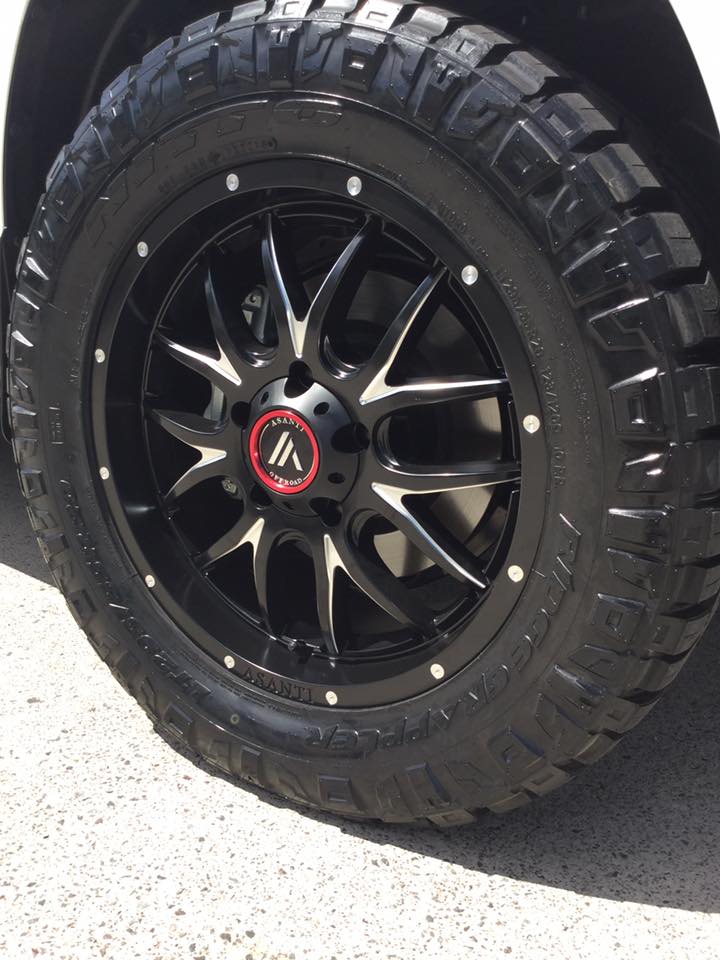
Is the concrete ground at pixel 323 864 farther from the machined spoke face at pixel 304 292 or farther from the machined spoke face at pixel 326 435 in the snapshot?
the machined spoke face at pixel 304 292

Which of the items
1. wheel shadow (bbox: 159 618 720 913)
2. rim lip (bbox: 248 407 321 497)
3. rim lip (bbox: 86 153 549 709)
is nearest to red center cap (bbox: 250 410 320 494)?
rim lip (bbox: 248 407 321 497)

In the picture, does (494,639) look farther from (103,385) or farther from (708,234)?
(103,385)

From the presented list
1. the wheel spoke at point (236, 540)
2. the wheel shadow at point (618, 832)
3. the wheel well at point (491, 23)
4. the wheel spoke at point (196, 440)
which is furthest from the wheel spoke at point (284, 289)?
the wheel shadow at point (618, 832)

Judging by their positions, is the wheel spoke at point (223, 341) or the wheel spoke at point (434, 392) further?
the wheel spoke at point (223, 341)

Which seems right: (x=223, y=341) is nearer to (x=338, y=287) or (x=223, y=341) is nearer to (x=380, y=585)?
(x=338, y=287)

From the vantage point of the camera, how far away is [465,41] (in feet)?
4.30

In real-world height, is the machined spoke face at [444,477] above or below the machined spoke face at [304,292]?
below

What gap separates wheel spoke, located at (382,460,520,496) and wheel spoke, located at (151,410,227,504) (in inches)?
13.5

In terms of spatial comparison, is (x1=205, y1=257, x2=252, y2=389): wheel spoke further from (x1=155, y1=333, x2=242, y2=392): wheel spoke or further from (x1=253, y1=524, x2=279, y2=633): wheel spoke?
(x1=253, y1=524, x2=279, y2=633): wheel spoke

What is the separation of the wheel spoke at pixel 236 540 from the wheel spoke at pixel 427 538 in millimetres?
274

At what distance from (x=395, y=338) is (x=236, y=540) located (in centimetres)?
51

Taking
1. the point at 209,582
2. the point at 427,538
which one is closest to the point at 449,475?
the point at 427,538

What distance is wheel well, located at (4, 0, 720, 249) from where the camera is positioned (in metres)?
1.41

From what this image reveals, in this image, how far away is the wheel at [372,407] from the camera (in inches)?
49.5
